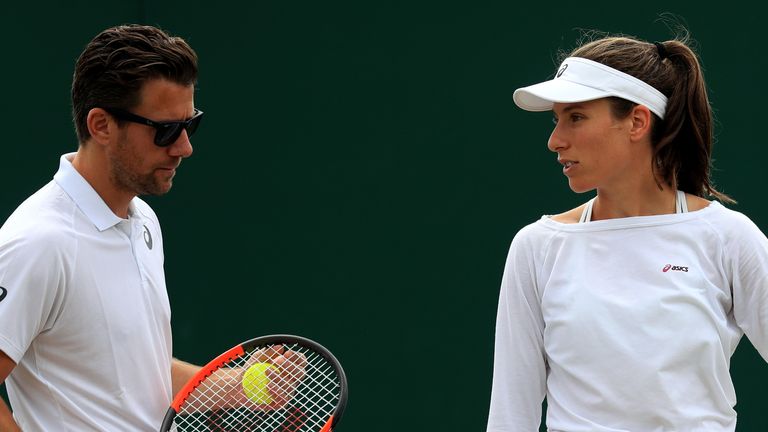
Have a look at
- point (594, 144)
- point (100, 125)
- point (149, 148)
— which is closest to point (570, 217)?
point (594, 144)

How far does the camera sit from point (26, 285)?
2.19 m

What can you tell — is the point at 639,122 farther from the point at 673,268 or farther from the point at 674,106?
the point at 673,268

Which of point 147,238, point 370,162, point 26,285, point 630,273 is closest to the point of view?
point 26,285

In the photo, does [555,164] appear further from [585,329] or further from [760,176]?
[585,329]

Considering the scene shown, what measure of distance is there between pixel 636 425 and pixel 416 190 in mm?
2244

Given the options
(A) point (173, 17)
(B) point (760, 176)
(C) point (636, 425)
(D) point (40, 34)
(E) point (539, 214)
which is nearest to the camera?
(C) point (636, 425)

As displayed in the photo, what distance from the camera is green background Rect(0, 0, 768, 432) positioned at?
13.6 feet

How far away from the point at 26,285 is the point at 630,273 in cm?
112

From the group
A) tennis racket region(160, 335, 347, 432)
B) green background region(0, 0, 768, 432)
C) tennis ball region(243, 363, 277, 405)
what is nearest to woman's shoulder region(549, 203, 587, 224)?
tennis racket region(160, 335, 347, 432)

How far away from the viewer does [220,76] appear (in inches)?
187

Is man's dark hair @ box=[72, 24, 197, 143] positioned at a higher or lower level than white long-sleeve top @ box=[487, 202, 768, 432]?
higher

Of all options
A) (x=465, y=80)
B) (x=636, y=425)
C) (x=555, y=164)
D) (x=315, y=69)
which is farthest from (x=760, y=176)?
(x=636, y=425)

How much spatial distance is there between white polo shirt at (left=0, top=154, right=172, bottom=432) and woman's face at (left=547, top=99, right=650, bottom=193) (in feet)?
2.89

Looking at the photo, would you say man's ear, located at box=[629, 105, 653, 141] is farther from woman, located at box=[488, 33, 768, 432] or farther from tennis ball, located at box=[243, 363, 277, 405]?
tennis ball, located at box=[243, 363, 277, 405]
